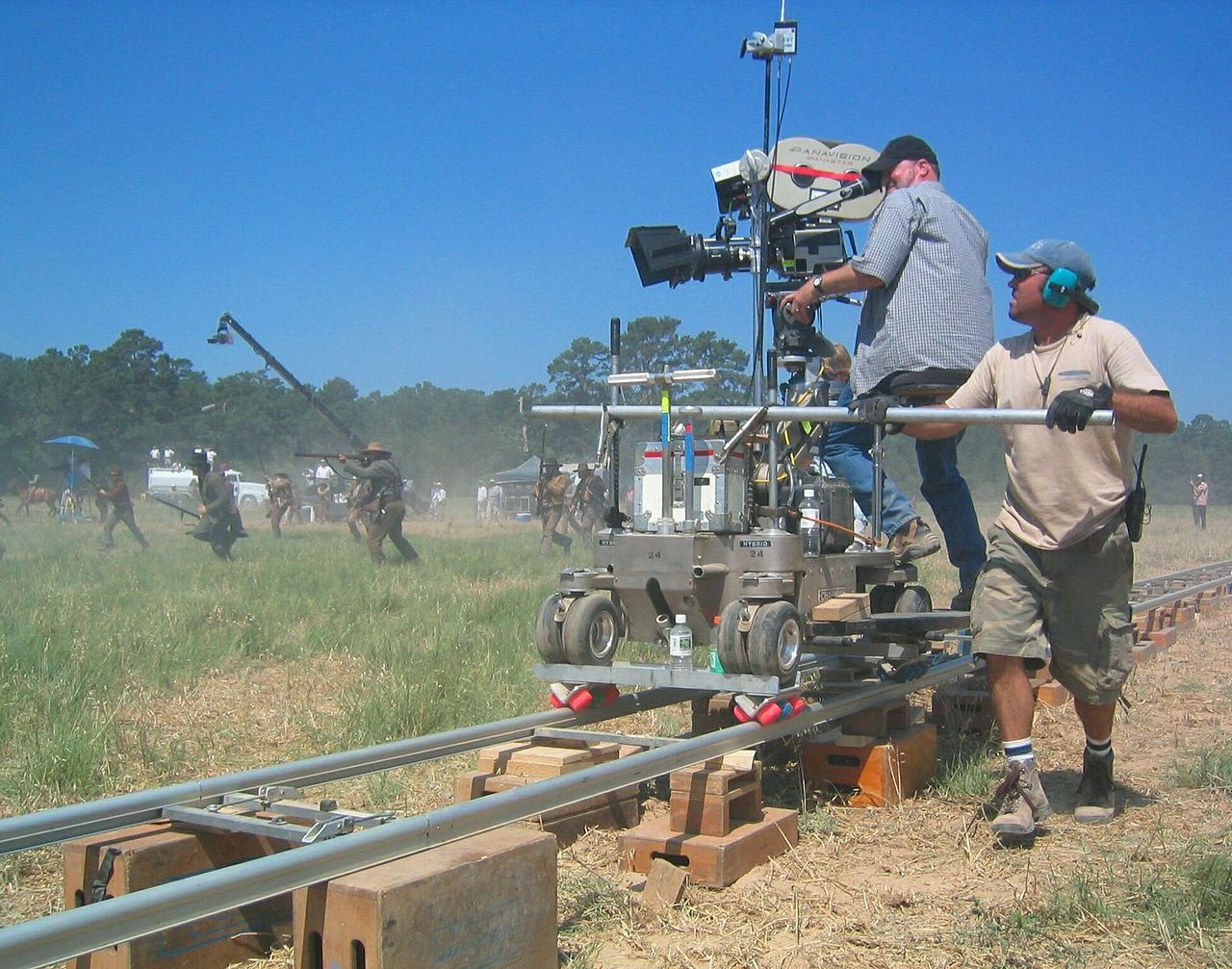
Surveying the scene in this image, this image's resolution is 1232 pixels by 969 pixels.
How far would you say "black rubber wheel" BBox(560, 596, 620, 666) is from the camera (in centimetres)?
448

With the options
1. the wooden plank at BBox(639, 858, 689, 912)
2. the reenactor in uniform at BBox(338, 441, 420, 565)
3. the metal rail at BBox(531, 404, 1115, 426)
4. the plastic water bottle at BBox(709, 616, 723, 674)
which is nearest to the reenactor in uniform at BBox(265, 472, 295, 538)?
the reenactor in uniform at BBox(338, 441, 420, 565)

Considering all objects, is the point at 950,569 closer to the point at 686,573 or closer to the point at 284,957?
the point at 686,573

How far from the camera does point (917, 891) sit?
3443mm

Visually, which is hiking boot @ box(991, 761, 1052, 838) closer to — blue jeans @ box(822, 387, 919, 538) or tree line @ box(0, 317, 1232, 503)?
blue jeans @ box(822, 387, 919, 538)

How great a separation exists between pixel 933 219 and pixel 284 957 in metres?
3.95

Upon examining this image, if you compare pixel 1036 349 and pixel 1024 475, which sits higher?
pixel 1036 349

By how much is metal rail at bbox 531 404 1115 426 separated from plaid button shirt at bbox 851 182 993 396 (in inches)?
31.9

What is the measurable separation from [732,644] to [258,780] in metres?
1.65

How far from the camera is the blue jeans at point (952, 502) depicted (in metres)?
5.65

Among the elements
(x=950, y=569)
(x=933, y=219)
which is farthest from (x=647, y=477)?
(x=950, y=569)

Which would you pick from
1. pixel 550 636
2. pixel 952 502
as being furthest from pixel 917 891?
pixel 952 502

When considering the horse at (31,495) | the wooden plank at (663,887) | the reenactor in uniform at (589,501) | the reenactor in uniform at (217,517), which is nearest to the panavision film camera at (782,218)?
the wooden plank at (663,887)

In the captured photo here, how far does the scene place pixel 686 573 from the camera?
14.7 ft

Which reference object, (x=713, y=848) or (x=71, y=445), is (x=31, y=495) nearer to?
(x=71, y=445)
